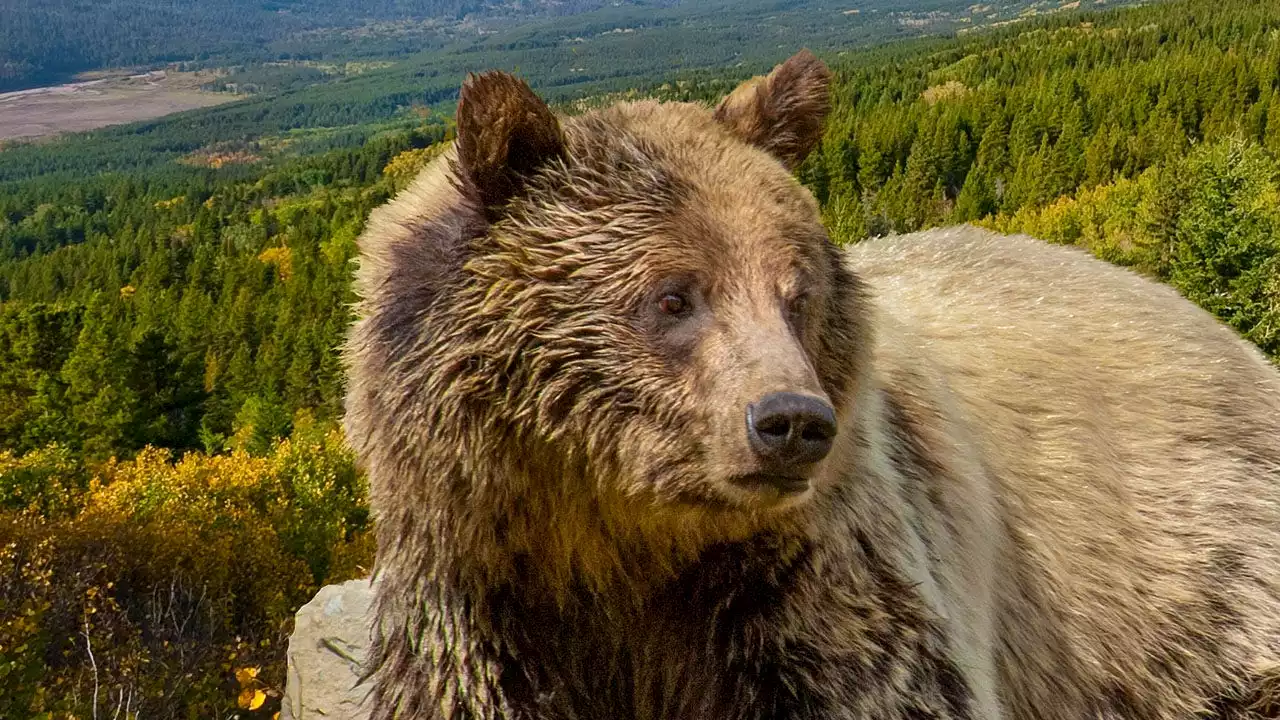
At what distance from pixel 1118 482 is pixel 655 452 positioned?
2.81 metres

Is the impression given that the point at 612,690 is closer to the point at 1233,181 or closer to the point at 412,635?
the point at 412,635

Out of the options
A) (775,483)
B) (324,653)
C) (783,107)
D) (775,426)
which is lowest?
(324,653)

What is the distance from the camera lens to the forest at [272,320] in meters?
25.7

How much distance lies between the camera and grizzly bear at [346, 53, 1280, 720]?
355 centimetres

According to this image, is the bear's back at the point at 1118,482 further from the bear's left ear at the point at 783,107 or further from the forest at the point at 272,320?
the forest at the point at 272,320

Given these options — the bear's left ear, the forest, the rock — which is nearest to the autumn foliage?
the forest

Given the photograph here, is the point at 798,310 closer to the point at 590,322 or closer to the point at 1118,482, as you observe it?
the point at 590,322

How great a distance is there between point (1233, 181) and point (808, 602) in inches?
3105

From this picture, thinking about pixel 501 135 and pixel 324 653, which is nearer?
pixel 501 135

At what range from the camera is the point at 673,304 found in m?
3.59

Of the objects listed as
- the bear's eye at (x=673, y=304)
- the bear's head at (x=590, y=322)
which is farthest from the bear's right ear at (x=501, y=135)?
the bear's eye at (x=673, y=304)

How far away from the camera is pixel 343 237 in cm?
13200

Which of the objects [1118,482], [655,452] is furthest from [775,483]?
[1118,482]

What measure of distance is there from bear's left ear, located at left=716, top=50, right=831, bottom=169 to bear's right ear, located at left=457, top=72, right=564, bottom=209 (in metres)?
0.84
